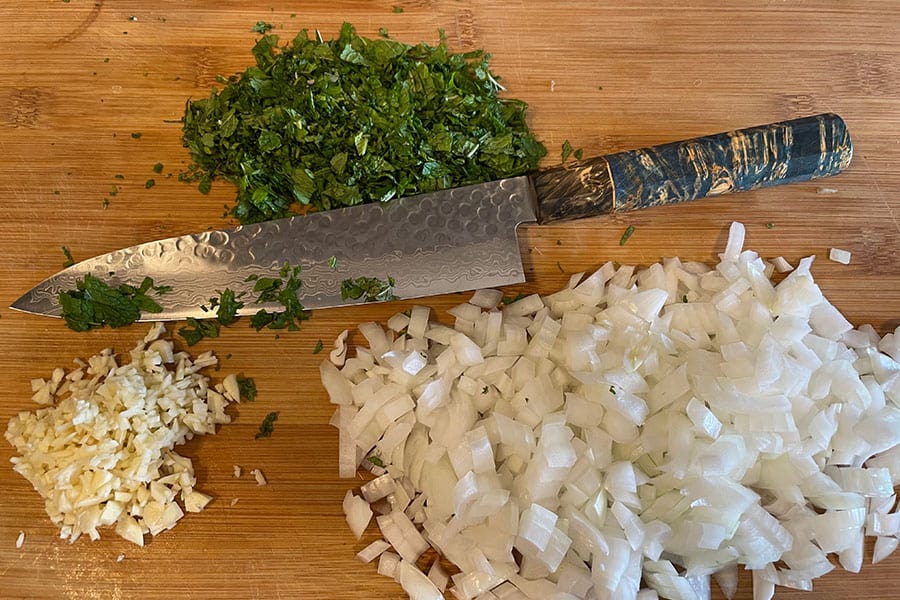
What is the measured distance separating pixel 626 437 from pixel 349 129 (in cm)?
107

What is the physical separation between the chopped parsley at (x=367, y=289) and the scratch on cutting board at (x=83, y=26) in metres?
1.13

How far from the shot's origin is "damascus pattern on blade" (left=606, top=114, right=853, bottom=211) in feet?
5.54

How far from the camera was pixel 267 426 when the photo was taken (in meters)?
1.77

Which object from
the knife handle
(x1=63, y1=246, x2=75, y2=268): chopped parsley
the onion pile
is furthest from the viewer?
(x1=63, y1=246, x2=75, y2=268): chopped parsley

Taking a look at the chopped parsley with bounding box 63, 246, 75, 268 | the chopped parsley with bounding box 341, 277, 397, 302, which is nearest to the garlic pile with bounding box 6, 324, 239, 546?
the chopped parsley with bounding box 63, 246, 75, 268

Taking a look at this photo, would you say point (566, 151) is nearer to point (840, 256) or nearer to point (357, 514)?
point (840, 256)

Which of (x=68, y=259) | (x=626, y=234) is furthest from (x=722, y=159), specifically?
(x=68, y=259)

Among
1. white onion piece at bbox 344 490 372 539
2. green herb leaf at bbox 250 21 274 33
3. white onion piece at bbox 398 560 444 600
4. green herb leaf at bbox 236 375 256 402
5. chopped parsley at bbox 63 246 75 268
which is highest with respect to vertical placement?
green herb leaf at bbox 250 21 274 33

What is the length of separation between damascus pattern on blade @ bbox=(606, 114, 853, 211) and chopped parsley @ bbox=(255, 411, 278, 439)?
3.60 feet

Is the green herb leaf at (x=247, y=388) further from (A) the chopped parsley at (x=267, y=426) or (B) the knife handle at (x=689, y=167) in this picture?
(B) the knife handle at (x=689, y=167)

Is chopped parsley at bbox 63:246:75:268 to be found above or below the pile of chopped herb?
below

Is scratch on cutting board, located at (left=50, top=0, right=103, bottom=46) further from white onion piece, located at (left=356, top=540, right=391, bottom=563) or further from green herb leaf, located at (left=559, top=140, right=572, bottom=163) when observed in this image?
white onion piece, located at (left=356, top=540, right=391, bottom=563)

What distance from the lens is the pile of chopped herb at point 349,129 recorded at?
5.57ft

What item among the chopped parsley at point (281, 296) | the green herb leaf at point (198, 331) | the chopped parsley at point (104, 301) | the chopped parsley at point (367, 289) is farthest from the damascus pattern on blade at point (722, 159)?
the chopped parsley at point (104, 301)
